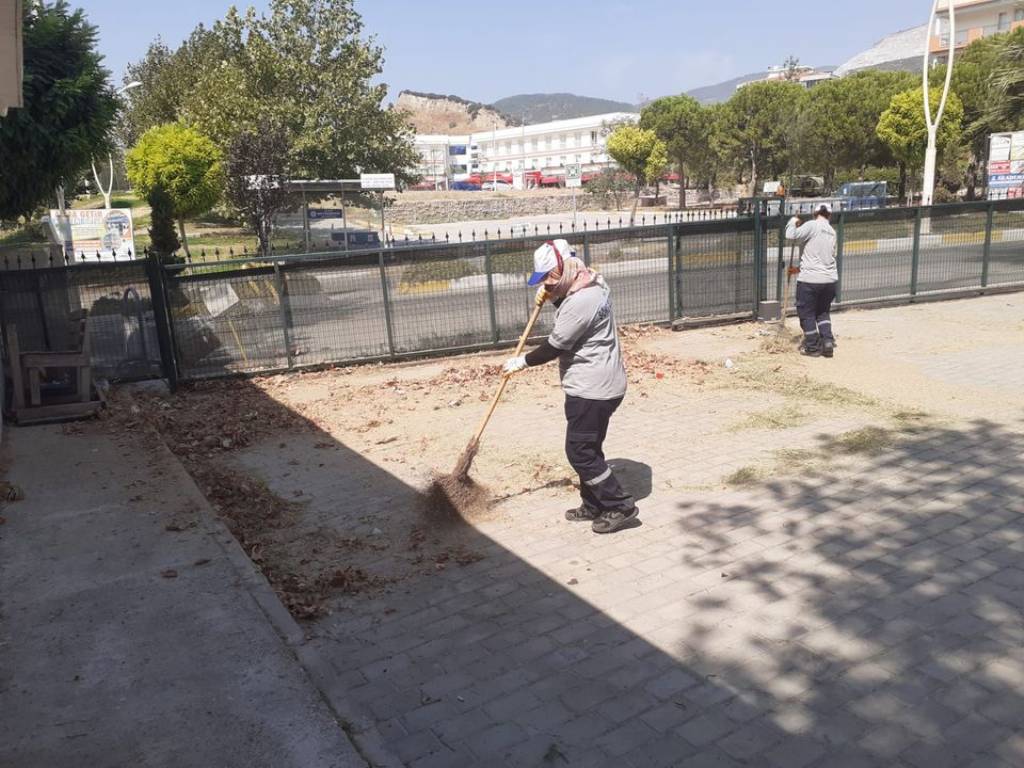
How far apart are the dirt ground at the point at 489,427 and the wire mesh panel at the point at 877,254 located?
1629mm

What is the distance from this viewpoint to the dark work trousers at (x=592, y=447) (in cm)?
543

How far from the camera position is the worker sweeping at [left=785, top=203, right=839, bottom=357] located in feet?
34.2

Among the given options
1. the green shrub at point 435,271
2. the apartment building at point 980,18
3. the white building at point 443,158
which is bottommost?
the green shrub at point 435,271

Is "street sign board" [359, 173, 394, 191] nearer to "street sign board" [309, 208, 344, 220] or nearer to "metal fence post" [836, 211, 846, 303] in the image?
"street sign board" [309, 208, 344, 220]

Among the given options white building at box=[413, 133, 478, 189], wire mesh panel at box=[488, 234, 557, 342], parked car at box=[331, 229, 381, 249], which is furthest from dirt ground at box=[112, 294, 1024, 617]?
white building at box=[413, 133, 478, 189]

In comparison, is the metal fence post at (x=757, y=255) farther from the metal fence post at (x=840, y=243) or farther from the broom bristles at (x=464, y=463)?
the broom bristles at (x=464, y=463)

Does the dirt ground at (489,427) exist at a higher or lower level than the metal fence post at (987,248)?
lower

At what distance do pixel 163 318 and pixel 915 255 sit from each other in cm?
1197

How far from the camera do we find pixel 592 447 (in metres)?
5.48

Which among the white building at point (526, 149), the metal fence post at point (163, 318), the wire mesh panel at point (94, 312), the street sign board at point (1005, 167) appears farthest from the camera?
the white building at point (526, 149)

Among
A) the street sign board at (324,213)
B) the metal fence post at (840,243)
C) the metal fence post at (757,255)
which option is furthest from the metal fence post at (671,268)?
the street sign board at (324,213)

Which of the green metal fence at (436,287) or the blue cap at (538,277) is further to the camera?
the green metal fence at (436,287)

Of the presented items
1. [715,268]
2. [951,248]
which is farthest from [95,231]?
[951,248]

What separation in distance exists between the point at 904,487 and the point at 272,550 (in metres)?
4.59
